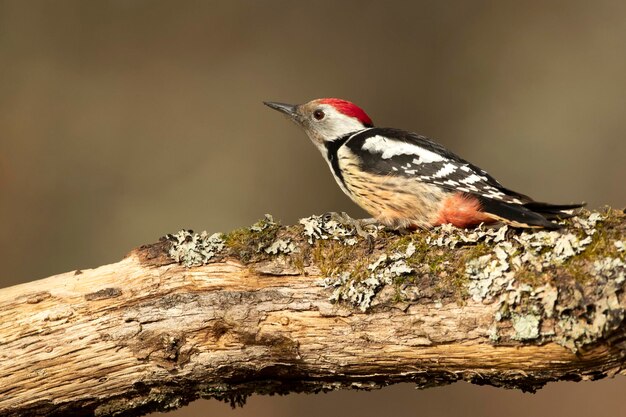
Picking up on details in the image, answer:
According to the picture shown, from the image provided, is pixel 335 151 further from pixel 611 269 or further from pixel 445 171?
pixel 611 269

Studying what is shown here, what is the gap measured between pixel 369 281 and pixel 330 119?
4.98 feet

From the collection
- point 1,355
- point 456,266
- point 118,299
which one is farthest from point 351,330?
point 1,355

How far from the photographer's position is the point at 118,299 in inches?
103

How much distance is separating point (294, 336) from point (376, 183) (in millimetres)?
964

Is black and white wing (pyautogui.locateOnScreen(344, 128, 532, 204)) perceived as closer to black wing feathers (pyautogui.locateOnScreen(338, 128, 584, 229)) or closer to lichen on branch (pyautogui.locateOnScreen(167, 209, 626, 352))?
black wing feathers (pyautogui.locateOnScreen(338, 128, 584, 229))

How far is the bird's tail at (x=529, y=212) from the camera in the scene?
2365mm

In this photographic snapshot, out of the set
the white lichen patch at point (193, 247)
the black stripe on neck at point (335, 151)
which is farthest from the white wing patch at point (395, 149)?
the white lichen patch at point (193, 247)

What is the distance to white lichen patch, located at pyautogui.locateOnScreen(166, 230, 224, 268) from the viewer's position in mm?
2656

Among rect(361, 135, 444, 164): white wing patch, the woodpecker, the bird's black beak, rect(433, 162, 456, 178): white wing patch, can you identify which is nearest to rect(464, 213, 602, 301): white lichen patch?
the woodpecker

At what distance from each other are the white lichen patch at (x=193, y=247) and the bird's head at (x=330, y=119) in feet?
4.10

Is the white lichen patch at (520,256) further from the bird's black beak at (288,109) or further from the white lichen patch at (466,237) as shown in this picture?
the bird's black beak at (288,109)

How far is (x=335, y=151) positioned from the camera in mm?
3596

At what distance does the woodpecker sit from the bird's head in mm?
172

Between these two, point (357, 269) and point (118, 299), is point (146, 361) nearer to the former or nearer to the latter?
point (118, 299)
